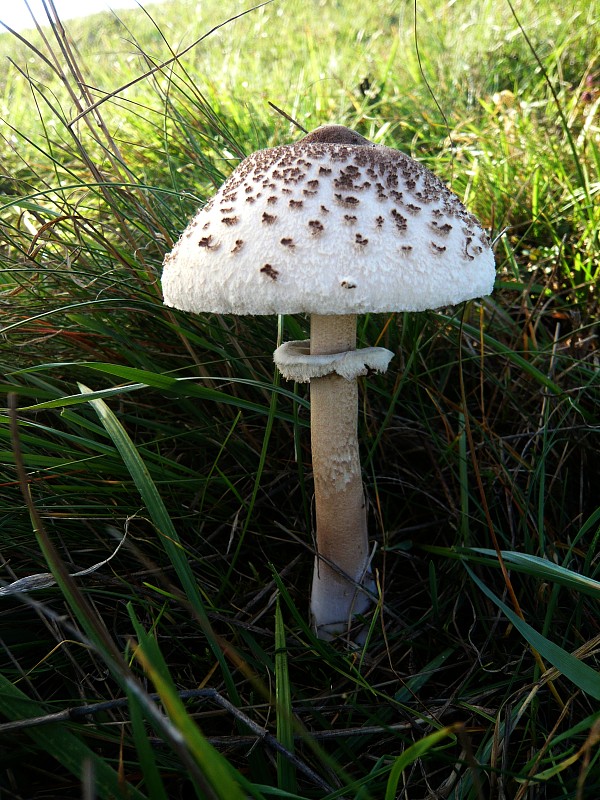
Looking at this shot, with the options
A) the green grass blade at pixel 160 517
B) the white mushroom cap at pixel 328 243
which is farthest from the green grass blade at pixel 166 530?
the white mushroom cap at pixel 328 243

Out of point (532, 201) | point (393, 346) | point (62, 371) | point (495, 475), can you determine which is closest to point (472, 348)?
point (393, 346)

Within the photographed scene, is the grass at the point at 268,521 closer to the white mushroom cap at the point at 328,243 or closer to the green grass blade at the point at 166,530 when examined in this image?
the green grass blade at the point at 166,530

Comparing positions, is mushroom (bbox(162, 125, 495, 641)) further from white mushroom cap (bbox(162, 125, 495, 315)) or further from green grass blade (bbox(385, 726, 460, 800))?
green grass blade (bbox(385, 726, 460, 800))

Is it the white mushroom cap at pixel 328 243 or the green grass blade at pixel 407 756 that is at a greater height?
the white mushroom cap at pixel 328 243

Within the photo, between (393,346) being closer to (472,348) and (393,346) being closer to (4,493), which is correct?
(472,348)

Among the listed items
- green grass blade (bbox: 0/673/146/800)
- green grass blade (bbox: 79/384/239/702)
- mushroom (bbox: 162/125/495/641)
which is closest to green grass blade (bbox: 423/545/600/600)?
mushroom (bbox: 162/125/495/641)

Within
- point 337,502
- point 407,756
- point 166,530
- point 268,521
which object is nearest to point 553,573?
point 407,756
